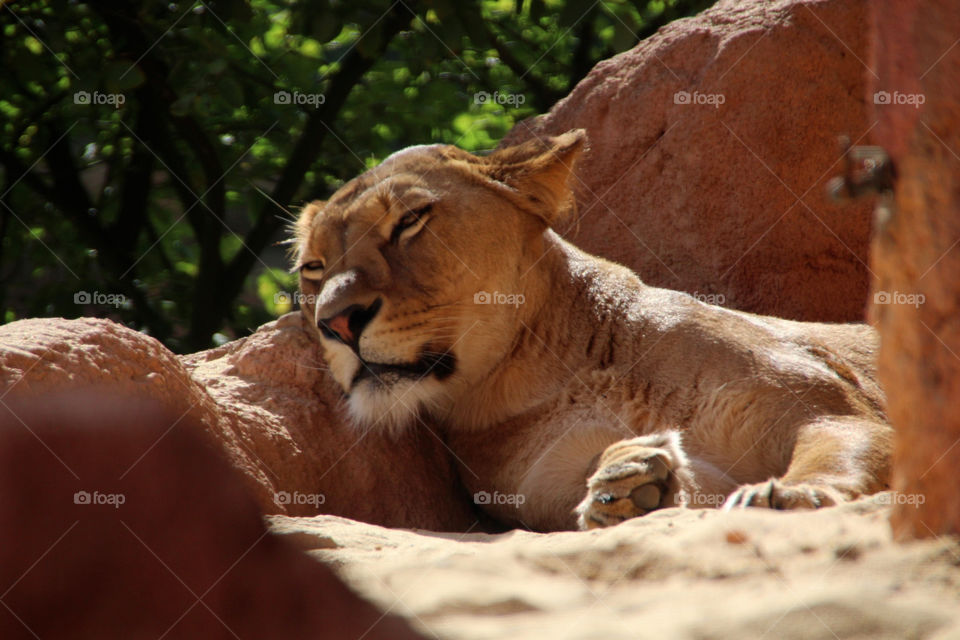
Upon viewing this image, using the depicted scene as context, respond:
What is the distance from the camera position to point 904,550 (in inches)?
82.0

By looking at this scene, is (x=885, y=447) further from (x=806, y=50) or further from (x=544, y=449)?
(x=806, y=50)

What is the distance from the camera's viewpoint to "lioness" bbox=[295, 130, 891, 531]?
12.8ft

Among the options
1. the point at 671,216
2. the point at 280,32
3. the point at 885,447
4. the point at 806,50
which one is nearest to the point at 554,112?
the point at 671,216

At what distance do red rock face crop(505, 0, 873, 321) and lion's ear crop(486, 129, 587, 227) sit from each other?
1503mm

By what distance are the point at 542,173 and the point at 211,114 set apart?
3600mm
